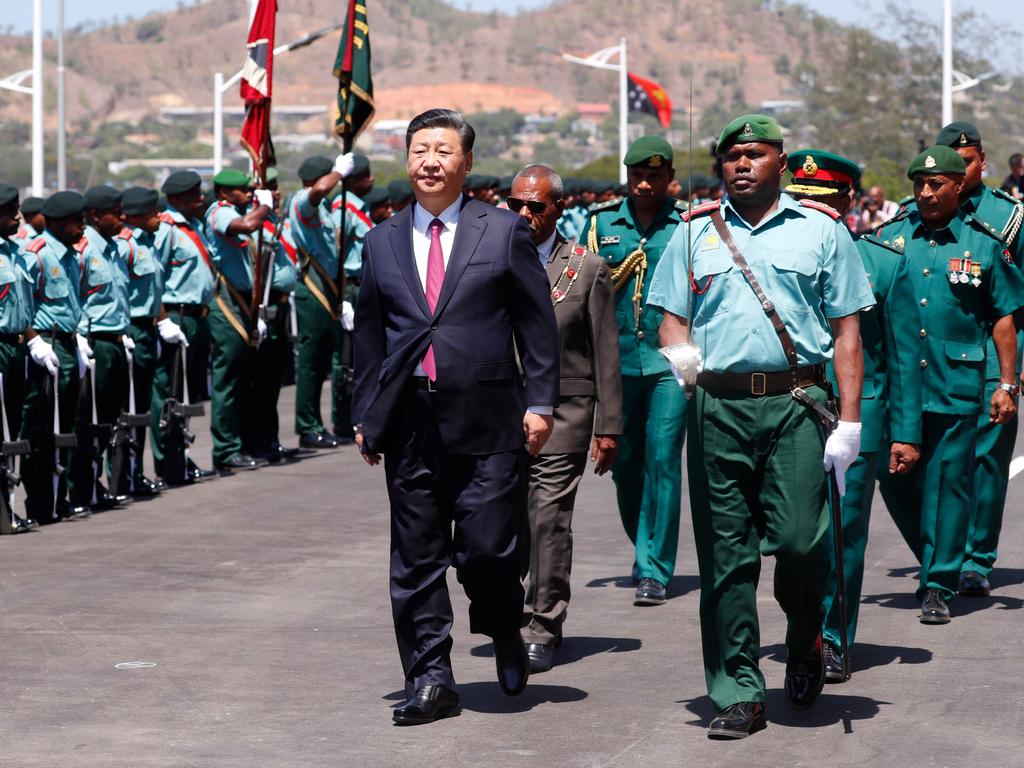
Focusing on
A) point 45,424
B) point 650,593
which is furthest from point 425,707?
point 45,424

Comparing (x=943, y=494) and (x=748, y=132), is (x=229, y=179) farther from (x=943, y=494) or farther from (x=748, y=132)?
(x=748, y=132)

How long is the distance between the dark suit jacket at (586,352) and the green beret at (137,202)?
5.95m

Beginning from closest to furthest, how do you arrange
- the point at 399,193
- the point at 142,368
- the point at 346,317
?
the point at 142,368, the point at 346,317, the point at 399,193

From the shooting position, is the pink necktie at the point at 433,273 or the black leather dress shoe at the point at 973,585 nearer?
the pink necktie at the point at 433,273

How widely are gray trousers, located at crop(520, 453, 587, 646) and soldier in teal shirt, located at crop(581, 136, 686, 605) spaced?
132cm

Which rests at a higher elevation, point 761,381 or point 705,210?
point 705,210

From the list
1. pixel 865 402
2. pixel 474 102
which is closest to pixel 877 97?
pixel 865 402

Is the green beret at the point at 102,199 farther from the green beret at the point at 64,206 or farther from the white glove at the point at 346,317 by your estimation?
the white glove at the point at 346,317

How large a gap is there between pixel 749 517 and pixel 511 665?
1.09 m

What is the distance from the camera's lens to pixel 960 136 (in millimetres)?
10016

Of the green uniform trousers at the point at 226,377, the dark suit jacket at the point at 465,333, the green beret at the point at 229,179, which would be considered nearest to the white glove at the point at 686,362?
the dark suit jacket at the point at 465,333

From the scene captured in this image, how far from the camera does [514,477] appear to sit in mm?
7301

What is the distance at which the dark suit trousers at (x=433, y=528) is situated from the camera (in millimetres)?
7188

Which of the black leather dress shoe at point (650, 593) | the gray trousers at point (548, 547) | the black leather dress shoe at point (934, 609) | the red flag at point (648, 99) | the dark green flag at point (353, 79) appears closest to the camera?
the gray trousers at point (548, 547)
